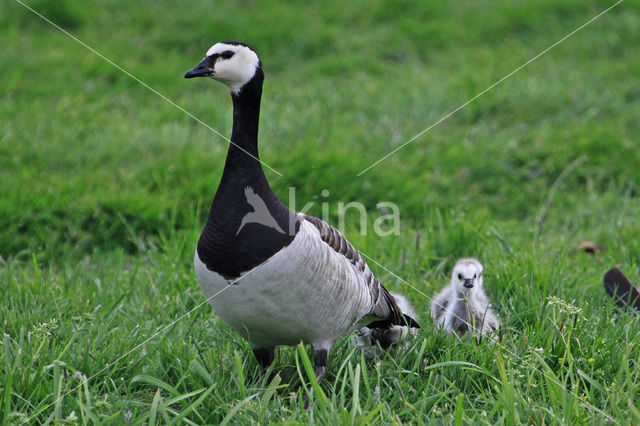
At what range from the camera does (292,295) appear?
Result: 3.53 meters

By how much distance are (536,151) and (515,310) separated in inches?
136

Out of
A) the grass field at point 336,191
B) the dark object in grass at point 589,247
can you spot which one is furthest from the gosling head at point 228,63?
the dark object in grass at point 589,247

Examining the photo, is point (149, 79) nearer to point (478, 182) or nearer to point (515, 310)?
point (478, 182)

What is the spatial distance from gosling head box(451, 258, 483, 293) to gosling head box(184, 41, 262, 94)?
1.77m

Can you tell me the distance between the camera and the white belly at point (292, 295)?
3496mm

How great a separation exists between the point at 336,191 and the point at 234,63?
3.12 meters

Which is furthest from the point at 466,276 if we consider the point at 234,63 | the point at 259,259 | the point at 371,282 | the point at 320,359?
the point at 234,63

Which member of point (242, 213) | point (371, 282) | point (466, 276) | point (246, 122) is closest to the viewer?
point (242, 213)

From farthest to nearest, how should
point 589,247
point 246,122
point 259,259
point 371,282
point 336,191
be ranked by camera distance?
1. point 336,191
2. point 589,247
3. point 371,282
4. point 246,122
5. point 259,259

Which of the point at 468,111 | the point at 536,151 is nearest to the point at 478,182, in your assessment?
the point at 536,151

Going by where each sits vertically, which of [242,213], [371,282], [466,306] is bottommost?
[466,306]

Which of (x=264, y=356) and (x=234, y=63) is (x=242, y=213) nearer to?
(x=234, y=63)

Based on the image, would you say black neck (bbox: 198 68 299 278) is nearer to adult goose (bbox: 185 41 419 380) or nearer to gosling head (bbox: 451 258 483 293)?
adult goose (bbox: 185 41 419 380)

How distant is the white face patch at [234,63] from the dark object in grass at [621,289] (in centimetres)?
266
